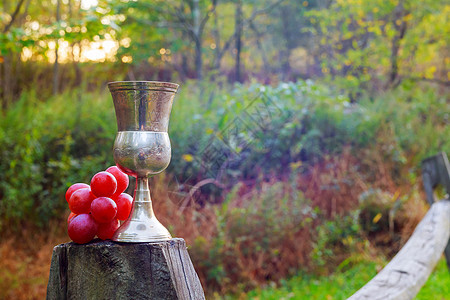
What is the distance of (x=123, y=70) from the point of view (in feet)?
27.7

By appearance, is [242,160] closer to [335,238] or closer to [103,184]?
[335,238]

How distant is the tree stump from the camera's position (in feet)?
2.56

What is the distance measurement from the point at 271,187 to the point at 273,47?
10.2 m

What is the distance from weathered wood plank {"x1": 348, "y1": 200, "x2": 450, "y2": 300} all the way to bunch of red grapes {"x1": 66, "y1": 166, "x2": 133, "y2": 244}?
694 mm

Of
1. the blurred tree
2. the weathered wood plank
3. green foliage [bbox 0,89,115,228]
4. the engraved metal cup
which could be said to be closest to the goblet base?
the engraved metal cup

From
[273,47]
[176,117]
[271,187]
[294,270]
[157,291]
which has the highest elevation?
[273,47]

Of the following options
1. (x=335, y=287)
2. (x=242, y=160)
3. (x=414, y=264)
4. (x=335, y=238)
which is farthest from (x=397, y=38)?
(x=414, y=264)

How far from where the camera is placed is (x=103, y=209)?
84cm

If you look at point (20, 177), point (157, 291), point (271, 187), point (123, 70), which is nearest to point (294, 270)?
point (271, 187)

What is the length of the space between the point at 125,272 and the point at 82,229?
13 centimetres

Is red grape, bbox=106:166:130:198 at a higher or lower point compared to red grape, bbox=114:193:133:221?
higher

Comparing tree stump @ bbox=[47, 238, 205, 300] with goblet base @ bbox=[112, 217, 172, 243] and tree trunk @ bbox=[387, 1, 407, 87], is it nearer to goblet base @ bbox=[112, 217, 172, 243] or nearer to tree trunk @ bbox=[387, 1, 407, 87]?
goblet base @ bbox=[112, 217, 172, 243]

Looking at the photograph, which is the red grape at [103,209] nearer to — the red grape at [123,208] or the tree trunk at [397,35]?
the red grape at [123,208]

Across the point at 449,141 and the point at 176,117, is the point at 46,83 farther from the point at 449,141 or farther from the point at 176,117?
the point at 449,141
